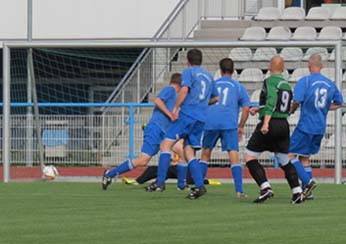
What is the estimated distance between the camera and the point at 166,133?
56.4 ft

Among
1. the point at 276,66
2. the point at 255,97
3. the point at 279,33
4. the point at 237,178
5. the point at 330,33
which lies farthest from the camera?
the point at 279,33

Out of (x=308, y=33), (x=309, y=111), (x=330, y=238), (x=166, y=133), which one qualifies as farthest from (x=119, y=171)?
(x=308, y=33)

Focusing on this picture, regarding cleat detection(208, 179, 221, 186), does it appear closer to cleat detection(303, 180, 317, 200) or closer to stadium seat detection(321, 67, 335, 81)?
stadium seat detection(321, 67, 335, 81)

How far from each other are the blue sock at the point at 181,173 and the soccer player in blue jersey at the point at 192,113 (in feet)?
3.79

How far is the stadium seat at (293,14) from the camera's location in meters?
31.5

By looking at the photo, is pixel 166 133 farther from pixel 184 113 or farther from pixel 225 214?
pixel 225 214

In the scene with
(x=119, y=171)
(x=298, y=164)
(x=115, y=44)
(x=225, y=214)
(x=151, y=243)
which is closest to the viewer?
(x=151, y=243)

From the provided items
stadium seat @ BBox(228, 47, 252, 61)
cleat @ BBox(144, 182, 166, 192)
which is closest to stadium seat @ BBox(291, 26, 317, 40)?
stadium seat @ BBox(228, 47, 252, 61)

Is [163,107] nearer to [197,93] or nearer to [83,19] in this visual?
[197,93]

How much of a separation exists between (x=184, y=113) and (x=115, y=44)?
543 centimetres

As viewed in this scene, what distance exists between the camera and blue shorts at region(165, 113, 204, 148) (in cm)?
1684

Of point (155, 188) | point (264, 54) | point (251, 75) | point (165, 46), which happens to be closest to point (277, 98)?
point (155, 188)

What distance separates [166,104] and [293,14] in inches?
561

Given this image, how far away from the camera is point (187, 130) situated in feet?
55.3
